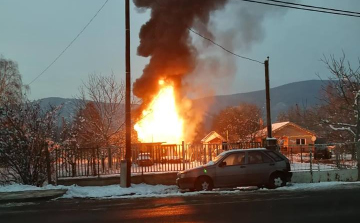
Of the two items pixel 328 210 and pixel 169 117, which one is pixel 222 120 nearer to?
pixel 169 117

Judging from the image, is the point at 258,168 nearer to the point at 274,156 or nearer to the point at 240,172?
the point at 240,172

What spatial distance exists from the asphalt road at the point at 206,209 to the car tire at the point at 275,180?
1096 millimetres

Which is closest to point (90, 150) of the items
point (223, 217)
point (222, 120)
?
point (223, 217)

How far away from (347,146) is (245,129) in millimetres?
31939

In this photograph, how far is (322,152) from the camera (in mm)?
17109

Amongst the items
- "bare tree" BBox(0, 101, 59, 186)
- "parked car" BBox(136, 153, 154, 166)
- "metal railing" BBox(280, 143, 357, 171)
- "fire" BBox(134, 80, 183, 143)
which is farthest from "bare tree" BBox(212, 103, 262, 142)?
"bare tree" BBox(0, 101, 59, 186)

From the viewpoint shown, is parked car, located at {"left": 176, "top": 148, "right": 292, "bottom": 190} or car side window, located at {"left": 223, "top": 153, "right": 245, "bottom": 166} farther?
car side window, located at {"left": 223, "top": 153, "right": 245, "bottom": 166}

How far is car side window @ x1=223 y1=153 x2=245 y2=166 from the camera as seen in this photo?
13125 millimetres

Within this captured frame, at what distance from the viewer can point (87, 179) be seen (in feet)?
46.7

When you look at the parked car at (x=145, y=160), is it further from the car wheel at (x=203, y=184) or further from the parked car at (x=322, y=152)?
the parked car at (x=322, y=152)

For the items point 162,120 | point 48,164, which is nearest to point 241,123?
point 162,120

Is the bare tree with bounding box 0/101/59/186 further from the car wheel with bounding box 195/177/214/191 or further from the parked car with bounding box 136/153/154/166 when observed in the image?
the car wheel with bounding box 195/177/214/191

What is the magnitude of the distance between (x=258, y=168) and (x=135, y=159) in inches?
199

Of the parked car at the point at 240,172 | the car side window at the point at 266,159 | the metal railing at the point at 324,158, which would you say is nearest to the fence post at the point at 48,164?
the parked car at the point at 240,172
